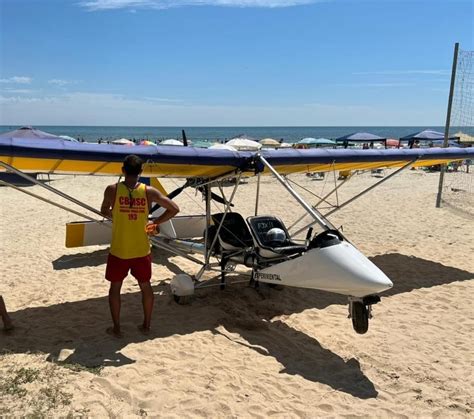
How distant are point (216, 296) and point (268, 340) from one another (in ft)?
5.77

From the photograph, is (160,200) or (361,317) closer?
(361,317)

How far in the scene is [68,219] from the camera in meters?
14.7

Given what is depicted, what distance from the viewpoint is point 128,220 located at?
17.7 ft

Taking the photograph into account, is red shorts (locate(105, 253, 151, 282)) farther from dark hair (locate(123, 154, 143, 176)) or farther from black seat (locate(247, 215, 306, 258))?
black seat (locate(247, 215, 306, 258))

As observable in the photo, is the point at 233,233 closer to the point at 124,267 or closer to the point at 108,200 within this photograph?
the point at 124,267

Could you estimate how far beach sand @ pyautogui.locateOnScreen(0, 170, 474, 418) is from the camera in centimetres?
445

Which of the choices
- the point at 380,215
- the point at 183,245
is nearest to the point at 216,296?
the point at 183,245

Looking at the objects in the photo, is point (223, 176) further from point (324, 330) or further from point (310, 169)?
point (324, 330)

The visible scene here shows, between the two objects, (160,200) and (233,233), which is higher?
(160,200)

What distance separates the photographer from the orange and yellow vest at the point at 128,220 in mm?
5398

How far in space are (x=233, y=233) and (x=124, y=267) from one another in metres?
2.51

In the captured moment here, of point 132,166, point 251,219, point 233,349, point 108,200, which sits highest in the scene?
point 132,166

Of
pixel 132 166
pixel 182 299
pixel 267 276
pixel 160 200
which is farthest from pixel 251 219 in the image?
pixel 132 166

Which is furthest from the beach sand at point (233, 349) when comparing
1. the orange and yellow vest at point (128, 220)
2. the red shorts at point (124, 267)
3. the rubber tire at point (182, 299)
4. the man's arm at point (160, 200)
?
the man's arm at point (160, 200)
